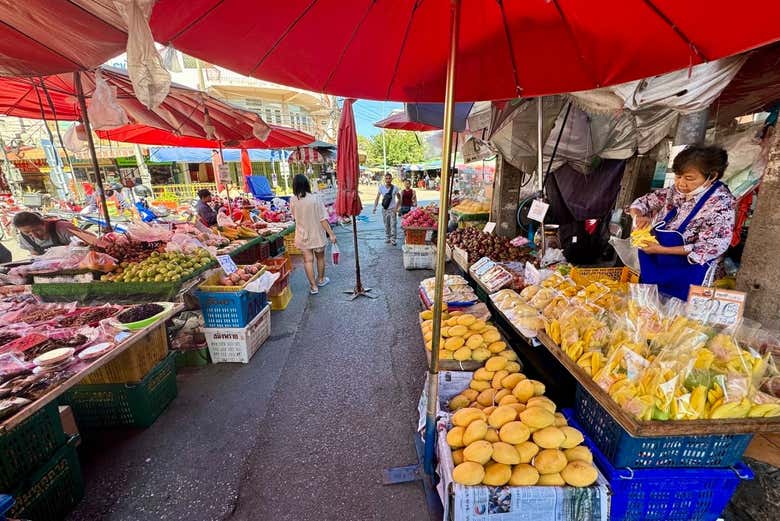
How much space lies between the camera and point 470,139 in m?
7.41

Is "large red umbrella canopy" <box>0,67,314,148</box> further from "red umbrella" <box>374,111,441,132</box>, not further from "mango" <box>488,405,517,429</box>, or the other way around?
"mango" <box>488,405,517,429</box>

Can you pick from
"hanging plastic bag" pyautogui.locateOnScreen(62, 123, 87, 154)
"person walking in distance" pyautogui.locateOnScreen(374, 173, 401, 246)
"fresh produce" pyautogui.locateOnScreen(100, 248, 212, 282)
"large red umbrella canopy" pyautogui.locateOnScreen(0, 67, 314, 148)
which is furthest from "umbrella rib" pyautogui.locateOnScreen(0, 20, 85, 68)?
"person walking in distance" pyautogui.locateOnScreen(374, 173, 401, 246)

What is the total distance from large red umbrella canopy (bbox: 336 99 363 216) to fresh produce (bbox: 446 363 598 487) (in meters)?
3.86

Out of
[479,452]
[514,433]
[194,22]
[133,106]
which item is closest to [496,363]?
[514,433]

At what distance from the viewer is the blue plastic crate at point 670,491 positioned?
5.19 ft

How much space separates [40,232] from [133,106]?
7.65 ft

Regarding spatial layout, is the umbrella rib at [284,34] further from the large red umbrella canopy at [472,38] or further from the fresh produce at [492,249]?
the fresh produce at [492,249]

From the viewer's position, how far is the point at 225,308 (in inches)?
141

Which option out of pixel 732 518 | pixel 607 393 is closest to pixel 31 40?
pixel 607 393

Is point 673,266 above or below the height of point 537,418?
above

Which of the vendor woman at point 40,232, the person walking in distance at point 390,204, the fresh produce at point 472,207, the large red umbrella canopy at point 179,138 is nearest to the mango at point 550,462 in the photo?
the vendor woman at point 40,232

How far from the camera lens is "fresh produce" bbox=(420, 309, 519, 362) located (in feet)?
7.73

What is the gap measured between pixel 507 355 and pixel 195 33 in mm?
2790

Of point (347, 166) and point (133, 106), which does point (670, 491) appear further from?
point (133, 106)
